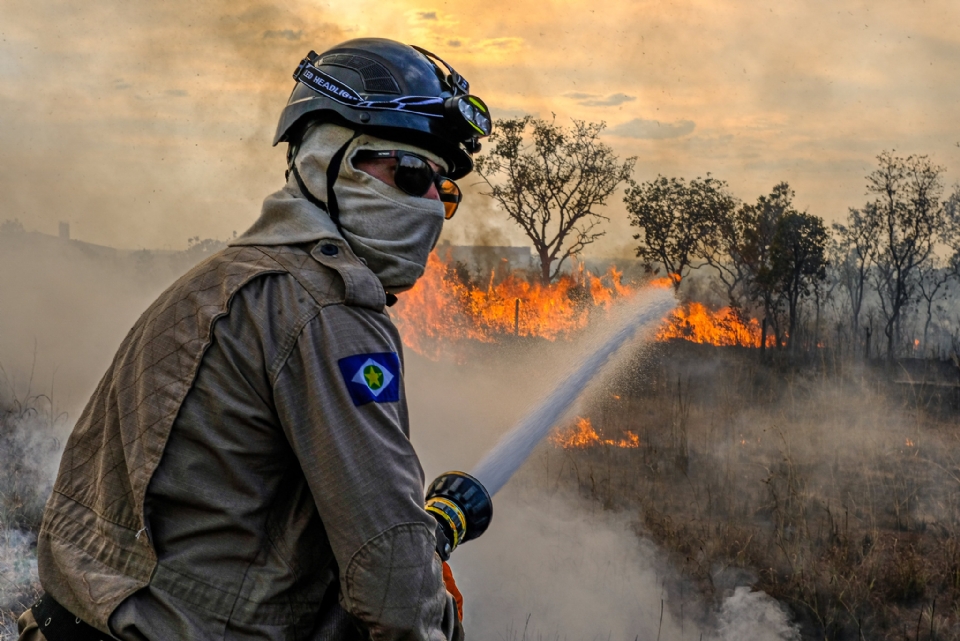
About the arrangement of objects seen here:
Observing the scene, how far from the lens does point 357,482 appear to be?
60.7 inches

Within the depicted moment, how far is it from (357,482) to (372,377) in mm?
213

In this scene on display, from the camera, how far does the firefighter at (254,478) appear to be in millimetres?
1550

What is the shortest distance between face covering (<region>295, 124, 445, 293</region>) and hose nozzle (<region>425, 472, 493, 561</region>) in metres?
0.64

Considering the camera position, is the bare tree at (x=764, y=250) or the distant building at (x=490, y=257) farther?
the distant building at (x=490, y=257)

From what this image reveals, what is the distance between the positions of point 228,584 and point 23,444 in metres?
6.74

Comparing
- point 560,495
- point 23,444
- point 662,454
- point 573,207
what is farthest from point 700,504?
point 23,444

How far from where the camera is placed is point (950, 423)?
252 inches

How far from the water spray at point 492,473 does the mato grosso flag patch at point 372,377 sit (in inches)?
22.7

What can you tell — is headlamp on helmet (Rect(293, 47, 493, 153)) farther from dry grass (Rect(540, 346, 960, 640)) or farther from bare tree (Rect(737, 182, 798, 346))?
bare tree (Rect(737, 182, 798, 346))

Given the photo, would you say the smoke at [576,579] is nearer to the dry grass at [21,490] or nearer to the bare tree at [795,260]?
the bare tree at [795,260]

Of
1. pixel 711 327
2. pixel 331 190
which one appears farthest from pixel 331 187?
pixel 711 327

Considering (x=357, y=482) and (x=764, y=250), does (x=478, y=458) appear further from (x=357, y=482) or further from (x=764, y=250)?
(x=357, y=482)

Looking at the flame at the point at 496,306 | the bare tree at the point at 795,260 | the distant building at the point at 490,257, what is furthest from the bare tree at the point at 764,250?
the distant building at the point at 490,257

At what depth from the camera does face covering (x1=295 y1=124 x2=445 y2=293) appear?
192cm
